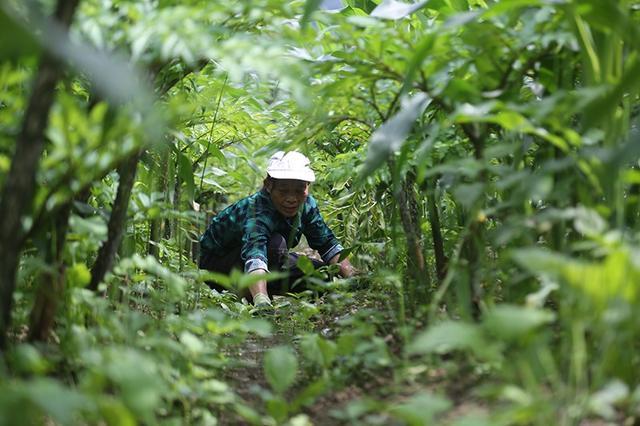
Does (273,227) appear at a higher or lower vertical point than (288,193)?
lower

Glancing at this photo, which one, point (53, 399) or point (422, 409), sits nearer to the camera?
point (53, 399)

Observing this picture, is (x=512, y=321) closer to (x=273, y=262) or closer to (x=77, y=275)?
(x=77, y=275)

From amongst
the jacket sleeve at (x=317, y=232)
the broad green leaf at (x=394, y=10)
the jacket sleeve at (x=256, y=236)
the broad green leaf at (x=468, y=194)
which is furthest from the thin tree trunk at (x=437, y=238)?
the jacket sleeve at (x=317, y=232)

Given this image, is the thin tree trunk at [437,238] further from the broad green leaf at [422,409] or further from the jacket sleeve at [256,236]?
the jacket sleeve at [256,236]

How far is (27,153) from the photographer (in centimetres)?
81

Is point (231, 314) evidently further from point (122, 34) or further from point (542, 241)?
point (122, 34)

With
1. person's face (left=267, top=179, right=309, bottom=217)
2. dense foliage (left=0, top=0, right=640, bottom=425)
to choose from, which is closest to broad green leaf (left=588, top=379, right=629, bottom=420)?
dense foliage (left=0, top=0, right=640, bottom=425)

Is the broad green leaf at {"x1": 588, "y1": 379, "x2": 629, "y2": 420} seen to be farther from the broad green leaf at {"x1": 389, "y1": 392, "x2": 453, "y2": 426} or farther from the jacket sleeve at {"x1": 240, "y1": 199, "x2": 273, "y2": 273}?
the jacket sleeve at {"x1": 240, "y1": 199, "x2": 273, "y2": 273}

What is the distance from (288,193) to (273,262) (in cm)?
36

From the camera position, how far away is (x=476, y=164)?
99 cm

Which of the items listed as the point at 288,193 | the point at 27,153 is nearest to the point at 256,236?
the point at 288,193

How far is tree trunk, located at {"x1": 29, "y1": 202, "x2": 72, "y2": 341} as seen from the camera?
1.12 meters

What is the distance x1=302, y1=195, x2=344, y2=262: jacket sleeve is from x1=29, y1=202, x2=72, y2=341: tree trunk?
2.26 metres

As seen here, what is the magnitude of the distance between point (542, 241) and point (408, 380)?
2.86 feet
